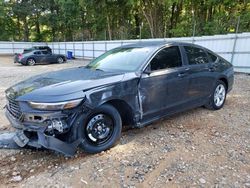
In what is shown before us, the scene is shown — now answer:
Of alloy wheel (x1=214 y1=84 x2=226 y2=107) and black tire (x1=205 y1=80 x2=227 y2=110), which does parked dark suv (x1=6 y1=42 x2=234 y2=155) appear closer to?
black tire (x1=205 y1=80 x2=227 y2=110)

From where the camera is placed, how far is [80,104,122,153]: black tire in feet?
10.4

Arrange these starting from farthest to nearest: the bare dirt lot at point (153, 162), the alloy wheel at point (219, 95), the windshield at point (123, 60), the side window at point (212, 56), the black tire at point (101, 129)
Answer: the alloy wheel at point (219, 95) → the side window at point (212, 56) → the windshield at point (123, 60) → the black tire at point (101, 129) → the bare dirt lot at point (153, 162)

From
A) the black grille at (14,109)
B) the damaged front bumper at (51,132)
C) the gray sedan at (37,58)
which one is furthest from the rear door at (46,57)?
the damaged front bumper at (51,132)

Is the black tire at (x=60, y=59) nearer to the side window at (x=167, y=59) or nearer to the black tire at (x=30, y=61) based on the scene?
the black tire at (x=30, y=61)

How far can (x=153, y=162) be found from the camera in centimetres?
313

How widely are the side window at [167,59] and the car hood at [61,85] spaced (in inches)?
26.7

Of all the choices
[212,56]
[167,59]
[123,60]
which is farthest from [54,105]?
[212,56]

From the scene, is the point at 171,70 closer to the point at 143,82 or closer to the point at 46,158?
the point at 143,82

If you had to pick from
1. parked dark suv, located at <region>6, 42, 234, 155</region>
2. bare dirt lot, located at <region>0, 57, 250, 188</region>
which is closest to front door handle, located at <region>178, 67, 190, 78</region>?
parked dark suv, located at <region>6, 42, 234, 155</region>

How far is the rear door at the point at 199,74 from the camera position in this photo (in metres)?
4.41

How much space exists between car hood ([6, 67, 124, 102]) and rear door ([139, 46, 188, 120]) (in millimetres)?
496

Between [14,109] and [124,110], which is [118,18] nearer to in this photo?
[124,110]

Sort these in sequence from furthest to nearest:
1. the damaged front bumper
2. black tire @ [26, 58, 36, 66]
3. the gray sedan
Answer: black tire @ [26, 58, 36, 66]
the gray sedan
the damaged front bumper

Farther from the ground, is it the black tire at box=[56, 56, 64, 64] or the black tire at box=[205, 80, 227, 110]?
the black tire at box=[205, 80, 227, 110]
